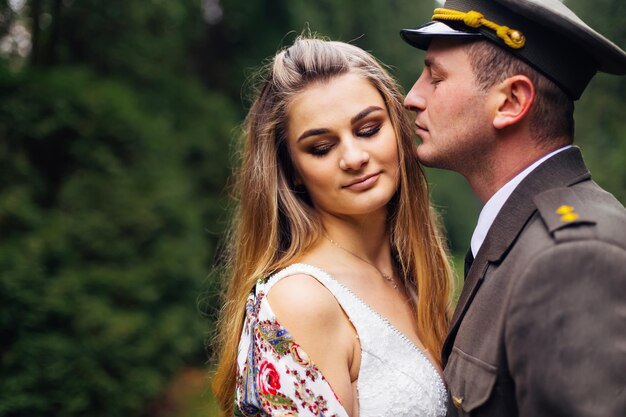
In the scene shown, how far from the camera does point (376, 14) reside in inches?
363

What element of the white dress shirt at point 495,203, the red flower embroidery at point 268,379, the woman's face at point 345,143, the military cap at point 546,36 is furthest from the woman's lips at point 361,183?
the red flower embroidery at point 268,379

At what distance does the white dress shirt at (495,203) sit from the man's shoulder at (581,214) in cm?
14

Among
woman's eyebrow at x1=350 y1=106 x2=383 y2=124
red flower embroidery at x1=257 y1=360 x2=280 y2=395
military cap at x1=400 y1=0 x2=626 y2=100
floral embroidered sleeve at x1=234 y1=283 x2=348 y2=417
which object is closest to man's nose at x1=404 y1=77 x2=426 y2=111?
woman's eyebrow at x1=350 y1=106 x2=383 y2=124

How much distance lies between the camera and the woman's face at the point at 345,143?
2275 millimetres

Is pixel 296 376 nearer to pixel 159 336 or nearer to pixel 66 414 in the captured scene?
pixel 66 414

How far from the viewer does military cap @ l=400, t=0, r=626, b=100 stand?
192cm

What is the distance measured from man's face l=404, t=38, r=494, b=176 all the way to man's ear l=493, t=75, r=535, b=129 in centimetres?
4

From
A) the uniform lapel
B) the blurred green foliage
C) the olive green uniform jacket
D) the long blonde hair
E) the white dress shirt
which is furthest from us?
the blurred green foliage

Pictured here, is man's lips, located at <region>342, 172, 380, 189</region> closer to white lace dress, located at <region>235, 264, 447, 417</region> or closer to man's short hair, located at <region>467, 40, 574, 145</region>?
white lace dress, located at <region>235, 264, 447, 417</region>

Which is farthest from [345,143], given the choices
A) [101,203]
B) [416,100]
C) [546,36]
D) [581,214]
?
[101,203]

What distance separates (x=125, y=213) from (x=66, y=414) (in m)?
1.60

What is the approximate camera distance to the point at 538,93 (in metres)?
1.99

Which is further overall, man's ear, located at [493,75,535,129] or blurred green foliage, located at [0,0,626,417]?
blurred green foliage, located at [0,0,626,417]

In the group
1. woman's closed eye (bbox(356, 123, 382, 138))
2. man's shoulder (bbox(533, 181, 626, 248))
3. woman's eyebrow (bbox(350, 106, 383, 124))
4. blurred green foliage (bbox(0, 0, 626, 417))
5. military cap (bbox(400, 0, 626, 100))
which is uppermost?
military cap (bbox(400, 0, 626, 100))
